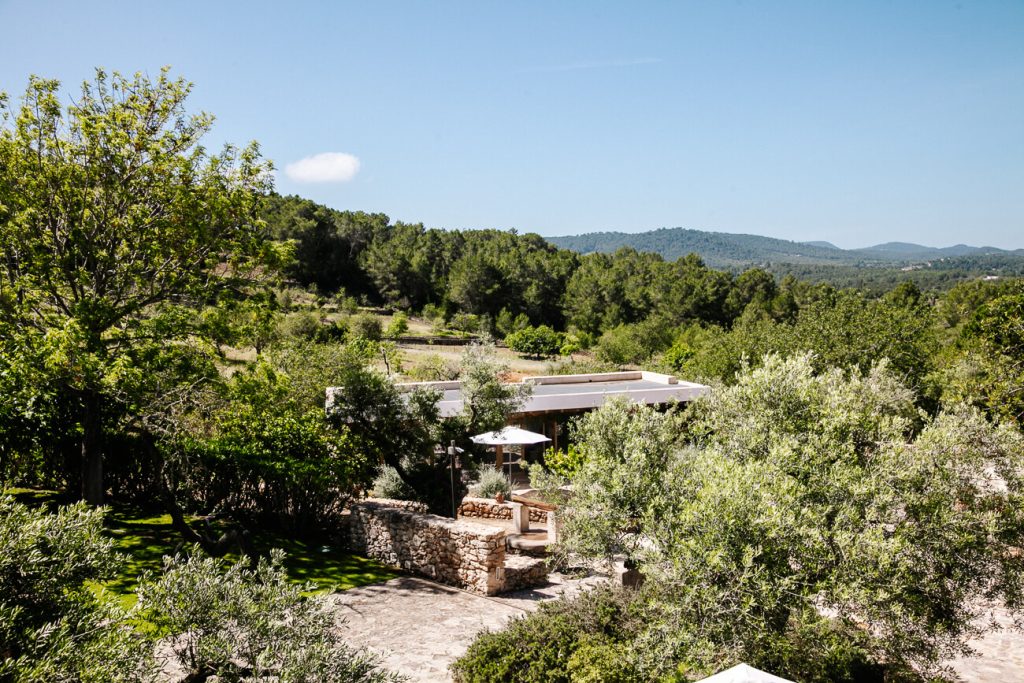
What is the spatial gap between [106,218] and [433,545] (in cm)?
973

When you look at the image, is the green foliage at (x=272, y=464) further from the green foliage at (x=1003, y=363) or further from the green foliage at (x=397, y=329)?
the green foliage at (x=397, y=329)

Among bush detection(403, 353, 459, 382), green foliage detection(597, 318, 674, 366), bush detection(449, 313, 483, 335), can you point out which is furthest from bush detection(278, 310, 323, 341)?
bush detection(449, 313, 483, 335)

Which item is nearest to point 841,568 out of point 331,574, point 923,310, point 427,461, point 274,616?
point 274,616

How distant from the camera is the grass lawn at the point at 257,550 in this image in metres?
11.8

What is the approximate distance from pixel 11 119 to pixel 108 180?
282 cm

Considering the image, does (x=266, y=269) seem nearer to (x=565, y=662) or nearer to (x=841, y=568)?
(x=565, y=662)

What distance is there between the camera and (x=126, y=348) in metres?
13.6

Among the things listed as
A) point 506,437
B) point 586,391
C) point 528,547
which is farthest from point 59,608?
point 586,391

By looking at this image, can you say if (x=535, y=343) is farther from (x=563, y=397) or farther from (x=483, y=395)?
(x=483, y=395)

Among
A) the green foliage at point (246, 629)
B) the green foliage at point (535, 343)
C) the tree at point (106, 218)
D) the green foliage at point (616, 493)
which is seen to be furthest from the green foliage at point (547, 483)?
the green foliage at point (535, 343)

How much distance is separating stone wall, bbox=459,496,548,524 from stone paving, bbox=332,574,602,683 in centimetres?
330

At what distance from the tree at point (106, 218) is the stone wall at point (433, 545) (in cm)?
577

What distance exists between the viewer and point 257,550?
516 inches

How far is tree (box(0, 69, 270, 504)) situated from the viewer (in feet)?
43.9
